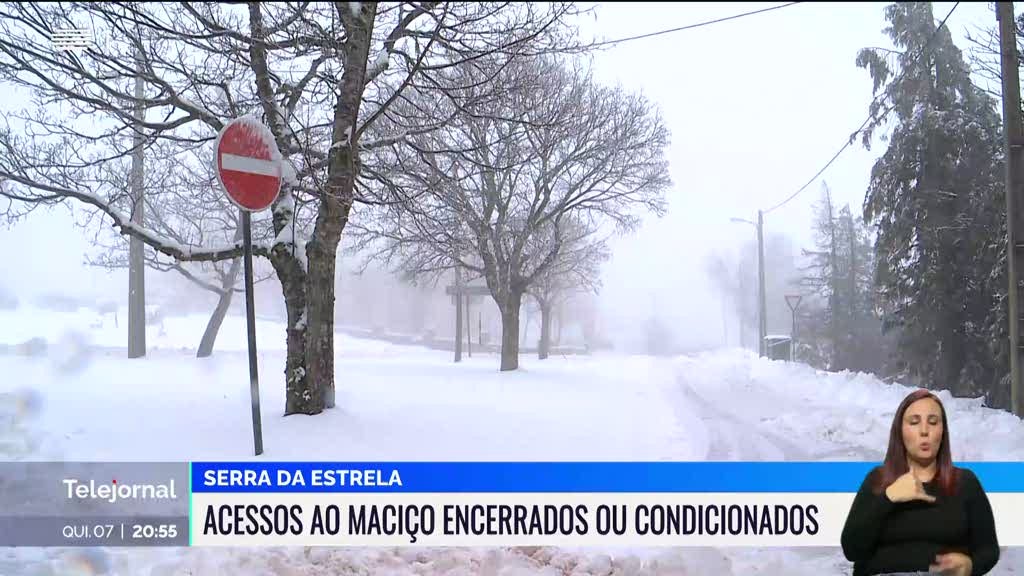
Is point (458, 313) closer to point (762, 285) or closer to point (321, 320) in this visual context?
point (321, 320)

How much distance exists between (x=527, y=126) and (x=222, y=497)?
8.11 ft

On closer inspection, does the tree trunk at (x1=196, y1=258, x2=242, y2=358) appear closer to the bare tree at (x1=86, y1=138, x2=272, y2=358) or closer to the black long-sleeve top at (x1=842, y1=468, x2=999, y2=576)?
the bare tree at (x1=86, y1=138, x2=272, y2=358)

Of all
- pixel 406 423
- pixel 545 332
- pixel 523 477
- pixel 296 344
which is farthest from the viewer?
pixel 545 332

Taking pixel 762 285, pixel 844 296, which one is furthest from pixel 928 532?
pixel 762 285

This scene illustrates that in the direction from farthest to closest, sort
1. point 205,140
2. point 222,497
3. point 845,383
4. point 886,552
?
point 205,140
point 845,383
point 222,497
point 886,552

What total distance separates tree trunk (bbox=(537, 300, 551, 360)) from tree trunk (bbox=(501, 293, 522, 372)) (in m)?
0.14

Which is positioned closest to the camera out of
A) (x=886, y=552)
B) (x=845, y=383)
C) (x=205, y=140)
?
(x=886, y=552)

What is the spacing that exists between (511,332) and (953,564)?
216 centimetres

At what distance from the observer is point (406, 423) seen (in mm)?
2910

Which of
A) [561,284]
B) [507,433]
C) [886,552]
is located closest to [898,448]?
[886,552]

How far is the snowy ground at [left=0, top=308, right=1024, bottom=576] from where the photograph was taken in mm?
Answer: 2676

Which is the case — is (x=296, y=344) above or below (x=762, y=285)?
below

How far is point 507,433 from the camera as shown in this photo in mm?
2840

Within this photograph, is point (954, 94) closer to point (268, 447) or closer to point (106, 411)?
point (268, 447)
